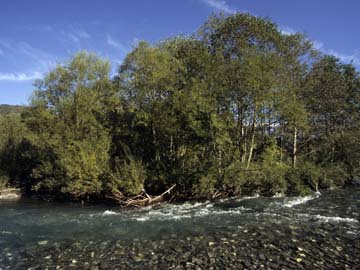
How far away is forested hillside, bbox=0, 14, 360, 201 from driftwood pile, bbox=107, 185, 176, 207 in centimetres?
41

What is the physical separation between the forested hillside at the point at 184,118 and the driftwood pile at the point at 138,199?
0.41 meters

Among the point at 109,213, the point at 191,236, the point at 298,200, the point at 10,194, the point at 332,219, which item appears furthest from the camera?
the point at 10,194

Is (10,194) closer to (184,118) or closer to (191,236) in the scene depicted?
(184,118)

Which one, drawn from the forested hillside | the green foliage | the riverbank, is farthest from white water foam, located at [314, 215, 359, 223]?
the riverbank

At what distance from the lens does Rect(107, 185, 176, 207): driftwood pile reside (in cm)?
2197

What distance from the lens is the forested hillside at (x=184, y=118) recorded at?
23.5 meters

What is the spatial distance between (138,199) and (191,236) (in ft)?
32.6

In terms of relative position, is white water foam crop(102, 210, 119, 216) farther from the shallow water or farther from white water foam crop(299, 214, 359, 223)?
white water foam crop(299, 214, 359, 223)

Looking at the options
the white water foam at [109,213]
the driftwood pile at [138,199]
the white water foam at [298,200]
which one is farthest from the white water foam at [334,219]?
the white water foam at [109,213]

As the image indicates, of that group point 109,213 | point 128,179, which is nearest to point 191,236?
point 109,213

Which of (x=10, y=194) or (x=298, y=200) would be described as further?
(x=10, y=194)

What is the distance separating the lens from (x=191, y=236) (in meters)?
13.1

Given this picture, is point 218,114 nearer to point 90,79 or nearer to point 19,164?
point 90,79

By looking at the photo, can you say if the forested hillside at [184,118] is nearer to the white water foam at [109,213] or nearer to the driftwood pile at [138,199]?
the driftwood pile at [138,199]
